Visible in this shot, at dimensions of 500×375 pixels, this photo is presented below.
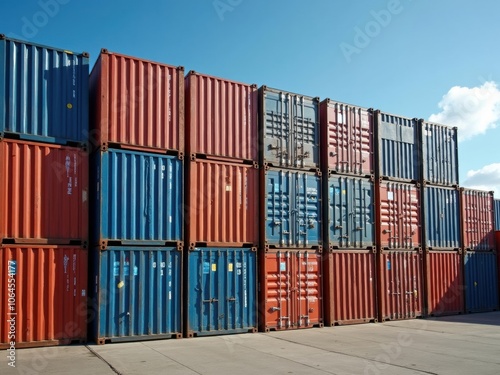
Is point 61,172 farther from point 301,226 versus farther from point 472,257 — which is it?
point 472,257

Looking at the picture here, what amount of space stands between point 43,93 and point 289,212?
791cm

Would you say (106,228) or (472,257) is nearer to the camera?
(106,228)

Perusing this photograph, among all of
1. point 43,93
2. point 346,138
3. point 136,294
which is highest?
point 43,93

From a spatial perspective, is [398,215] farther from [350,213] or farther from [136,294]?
[136,294]

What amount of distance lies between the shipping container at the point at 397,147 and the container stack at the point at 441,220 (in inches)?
14.6

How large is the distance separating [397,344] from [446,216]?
9.04 metres

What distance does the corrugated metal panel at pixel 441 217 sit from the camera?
2002cm

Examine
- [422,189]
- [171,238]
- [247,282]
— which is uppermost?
[422,189]

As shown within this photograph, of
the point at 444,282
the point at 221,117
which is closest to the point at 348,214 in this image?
the point at 221,117

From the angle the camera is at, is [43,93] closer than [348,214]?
Yes

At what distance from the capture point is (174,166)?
14484mm

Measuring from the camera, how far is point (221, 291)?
14789mm

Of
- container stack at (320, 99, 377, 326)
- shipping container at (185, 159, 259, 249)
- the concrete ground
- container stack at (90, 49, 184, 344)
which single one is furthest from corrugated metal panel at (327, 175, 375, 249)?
container stack at (90, 49, 184, 344)

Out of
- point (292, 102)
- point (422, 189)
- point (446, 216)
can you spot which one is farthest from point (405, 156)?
point (292, 102)
